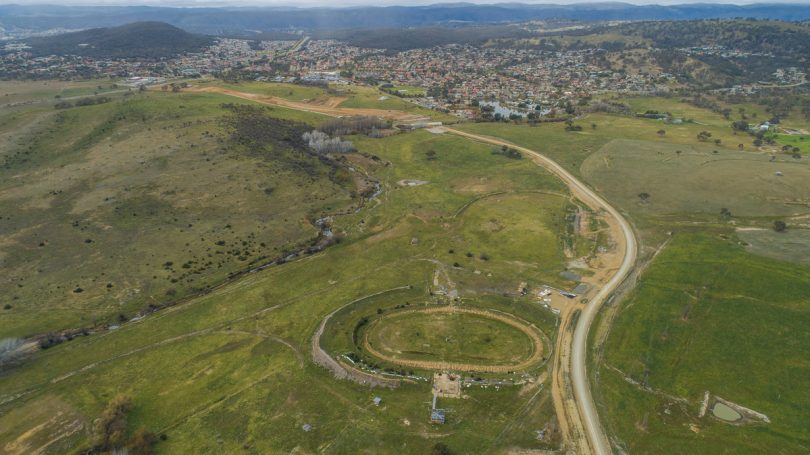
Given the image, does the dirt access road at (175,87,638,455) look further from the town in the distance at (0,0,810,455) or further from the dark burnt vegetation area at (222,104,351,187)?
the dark burnt vegetation area at (222,104,351,187)

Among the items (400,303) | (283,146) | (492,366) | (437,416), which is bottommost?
(437,416)

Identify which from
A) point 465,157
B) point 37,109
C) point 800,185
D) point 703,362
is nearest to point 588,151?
point 465,157

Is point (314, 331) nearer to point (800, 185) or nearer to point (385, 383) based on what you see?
point (385, 383)

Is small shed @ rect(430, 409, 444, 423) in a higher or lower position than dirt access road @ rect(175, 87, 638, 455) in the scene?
lower

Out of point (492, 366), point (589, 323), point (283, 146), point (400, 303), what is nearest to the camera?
point (492, 366)

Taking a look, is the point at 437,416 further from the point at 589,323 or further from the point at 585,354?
the point at 589,323

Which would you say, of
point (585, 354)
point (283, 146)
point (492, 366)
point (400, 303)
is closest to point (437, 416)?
point (492, 366)

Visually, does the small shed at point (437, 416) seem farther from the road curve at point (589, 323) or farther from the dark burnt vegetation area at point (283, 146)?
the dark burnt vegetation area at point (283, 146)

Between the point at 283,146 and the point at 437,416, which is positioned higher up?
the point at 283,146

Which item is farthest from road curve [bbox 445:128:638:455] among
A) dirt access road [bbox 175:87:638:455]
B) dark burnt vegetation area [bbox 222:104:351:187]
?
dark burnt vegetation area [bbox 222:104:351:187]
